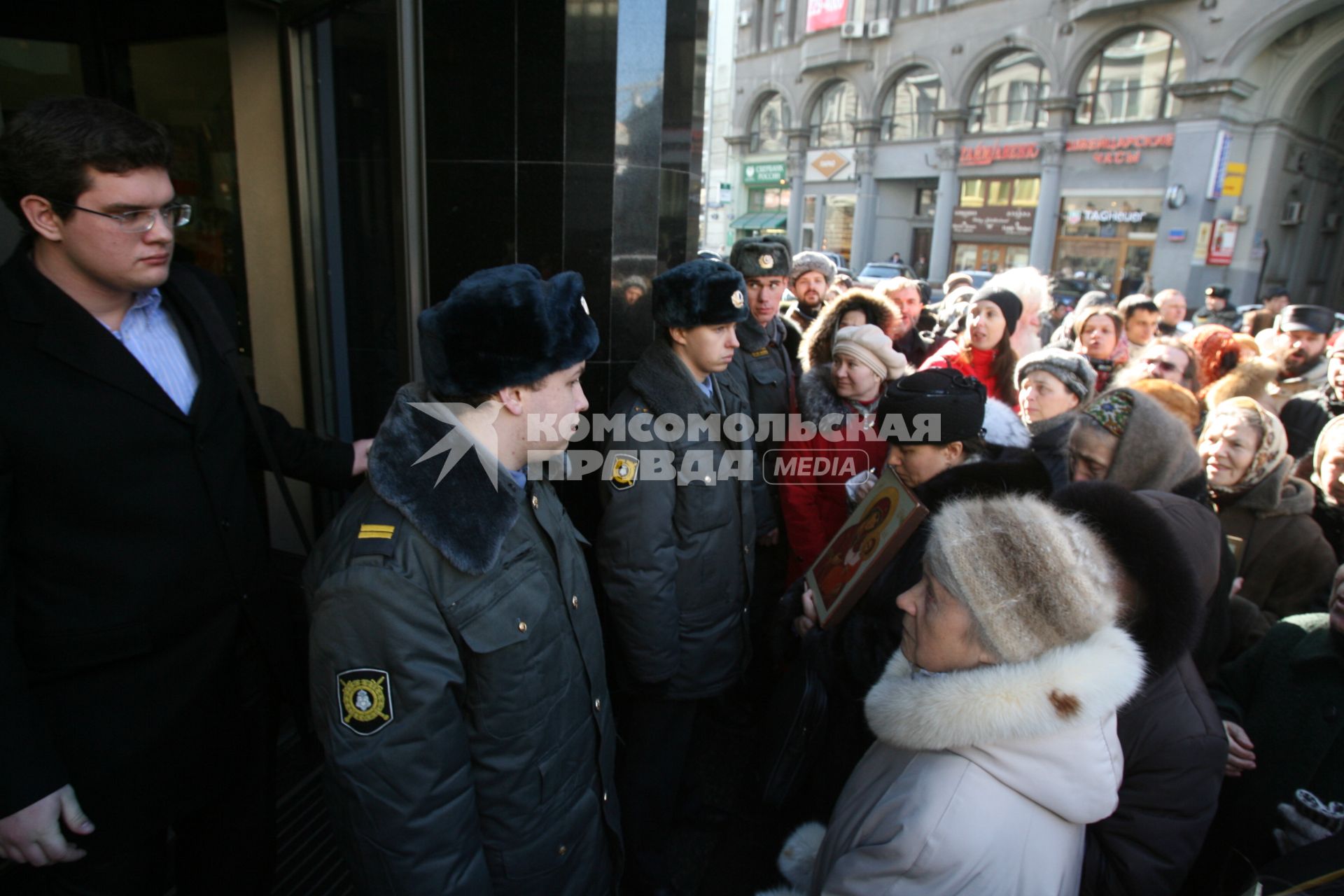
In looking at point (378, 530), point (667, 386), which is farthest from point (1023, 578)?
point (667, 386)

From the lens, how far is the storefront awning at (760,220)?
35750 mm

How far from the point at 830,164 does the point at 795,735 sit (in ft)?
109

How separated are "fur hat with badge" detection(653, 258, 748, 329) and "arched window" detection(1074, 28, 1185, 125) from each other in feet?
85.7

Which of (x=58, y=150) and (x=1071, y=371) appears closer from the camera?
(x=58, y=150)

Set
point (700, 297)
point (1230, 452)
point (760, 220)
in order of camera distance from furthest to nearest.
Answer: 1. point (760, 220)
2. point (1230, 452)
3. point (700, 297)

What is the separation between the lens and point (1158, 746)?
5.01ft

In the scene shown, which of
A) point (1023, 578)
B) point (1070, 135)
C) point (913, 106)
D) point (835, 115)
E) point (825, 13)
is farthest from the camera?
point (835, 115)

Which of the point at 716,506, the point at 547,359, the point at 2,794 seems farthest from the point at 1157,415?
the point at 2,794

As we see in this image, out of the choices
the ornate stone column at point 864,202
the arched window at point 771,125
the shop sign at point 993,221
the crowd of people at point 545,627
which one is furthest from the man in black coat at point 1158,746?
the arched window at point 771,125

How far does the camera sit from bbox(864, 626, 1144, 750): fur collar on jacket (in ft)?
3.83

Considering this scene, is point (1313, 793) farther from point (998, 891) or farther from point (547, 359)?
point (547, 359)

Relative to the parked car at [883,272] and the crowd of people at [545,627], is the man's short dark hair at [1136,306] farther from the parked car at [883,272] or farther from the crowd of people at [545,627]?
the parked car at [883,272]

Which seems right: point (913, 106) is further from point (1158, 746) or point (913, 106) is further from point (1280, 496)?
point (1158, 746)

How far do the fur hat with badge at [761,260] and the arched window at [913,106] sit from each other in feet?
94.5
